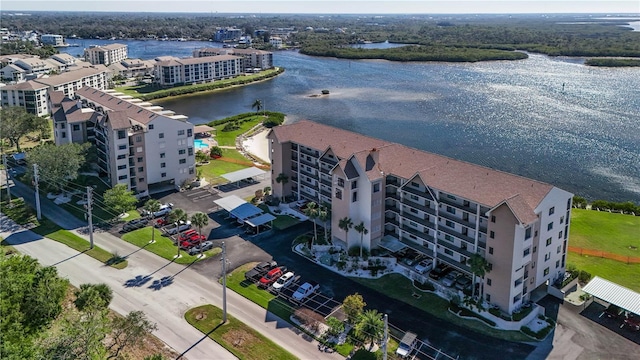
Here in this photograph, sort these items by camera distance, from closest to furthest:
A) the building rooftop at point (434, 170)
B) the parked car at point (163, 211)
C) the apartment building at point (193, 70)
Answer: the building rooftop at point (434, 170) < the parked car at point (163, 211) < the apartment building at point (193, 70)

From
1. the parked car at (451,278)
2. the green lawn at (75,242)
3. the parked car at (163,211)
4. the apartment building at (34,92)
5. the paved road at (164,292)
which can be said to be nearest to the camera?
the paved road at (164,292)

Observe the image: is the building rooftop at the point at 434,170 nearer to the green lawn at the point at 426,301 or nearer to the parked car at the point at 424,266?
the parked car at the point at 424,266

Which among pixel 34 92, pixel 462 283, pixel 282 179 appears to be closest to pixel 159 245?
pixel 282 179

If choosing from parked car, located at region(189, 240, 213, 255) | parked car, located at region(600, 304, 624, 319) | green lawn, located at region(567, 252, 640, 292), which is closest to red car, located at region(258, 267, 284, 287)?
parked car, located at region(189, 240, 213, 255)

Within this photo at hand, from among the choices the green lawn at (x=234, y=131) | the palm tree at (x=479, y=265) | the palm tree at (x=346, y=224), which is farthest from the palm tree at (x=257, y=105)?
the palm tree at (x=479, y=265)

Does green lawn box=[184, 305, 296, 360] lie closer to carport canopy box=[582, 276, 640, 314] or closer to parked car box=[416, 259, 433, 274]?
parked car box=[416, 259, 433, 274]

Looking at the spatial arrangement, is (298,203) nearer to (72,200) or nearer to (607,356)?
(72,200)

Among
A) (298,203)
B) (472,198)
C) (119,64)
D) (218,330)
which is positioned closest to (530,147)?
(298,203)
